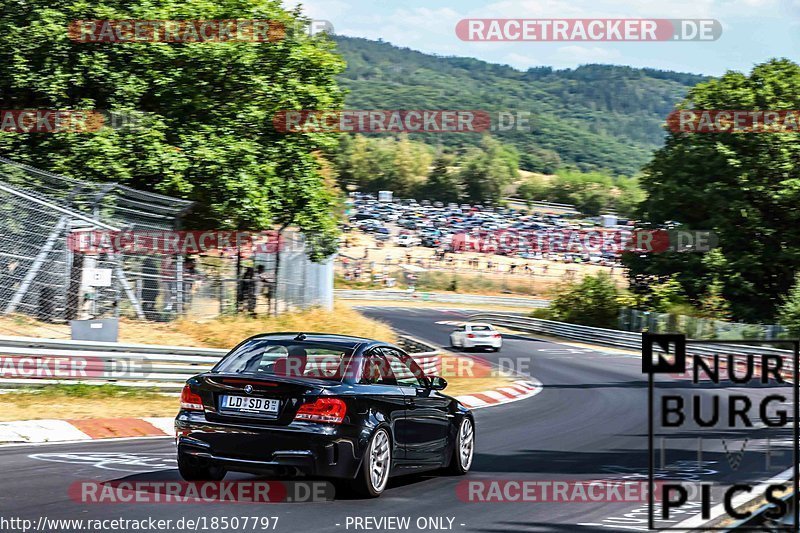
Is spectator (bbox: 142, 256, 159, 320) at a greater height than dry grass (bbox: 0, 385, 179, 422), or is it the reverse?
spectator (bbox: 142, 256, 159, 320)

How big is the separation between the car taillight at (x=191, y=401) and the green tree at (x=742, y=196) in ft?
140

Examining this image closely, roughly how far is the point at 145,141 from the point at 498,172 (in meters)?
150

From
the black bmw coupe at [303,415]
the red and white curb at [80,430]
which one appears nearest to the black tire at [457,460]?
the black bmw coupe at [303,415]

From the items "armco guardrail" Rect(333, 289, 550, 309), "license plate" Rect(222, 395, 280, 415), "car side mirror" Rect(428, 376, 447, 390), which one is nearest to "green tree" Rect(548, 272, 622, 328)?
"armco guardrail" Rect(333, 289, 550, 309)

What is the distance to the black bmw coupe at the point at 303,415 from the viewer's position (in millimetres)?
8531

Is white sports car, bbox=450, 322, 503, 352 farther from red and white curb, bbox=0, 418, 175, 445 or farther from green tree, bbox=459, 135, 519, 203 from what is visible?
green tree, bbox=459, 135, 519, 203

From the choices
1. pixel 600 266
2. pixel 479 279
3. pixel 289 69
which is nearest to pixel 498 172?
pixel 600 266

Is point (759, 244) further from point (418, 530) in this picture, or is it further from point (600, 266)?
point (600, 266)

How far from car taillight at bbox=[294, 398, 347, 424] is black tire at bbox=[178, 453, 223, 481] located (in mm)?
876

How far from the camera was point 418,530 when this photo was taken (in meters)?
7.75

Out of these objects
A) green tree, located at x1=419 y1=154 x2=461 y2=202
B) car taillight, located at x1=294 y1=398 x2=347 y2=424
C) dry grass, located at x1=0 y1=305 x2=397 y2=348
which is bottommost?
dry grass, located at x1=0 y1=305 x2=397 y2=348

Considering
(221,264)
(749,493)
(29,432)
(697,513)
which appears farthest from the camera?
(221,264)

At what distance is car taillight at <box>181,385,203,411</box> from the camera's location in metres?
8.84

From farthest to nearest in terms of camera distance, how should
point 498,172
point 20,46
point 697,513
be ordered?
point 498,172
point 20,46
point 697,513
